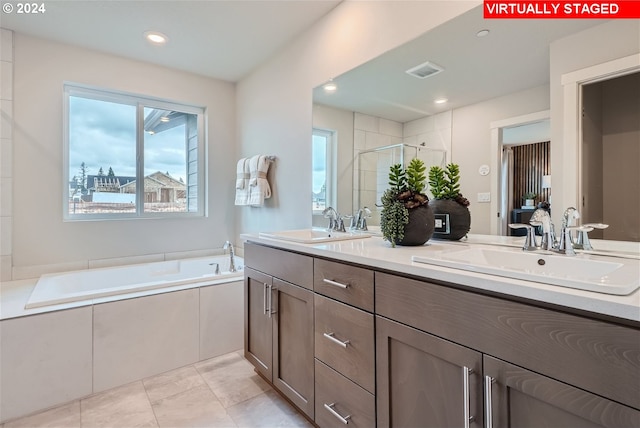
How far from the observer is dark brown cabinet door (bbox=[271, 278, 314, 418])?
143 cm

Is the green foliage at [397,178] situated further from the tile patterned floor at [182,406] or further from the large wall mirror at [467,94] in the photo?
the tile patterned floor at [182,406]

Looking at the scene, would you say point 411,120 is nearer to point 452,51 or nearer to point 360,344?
point 452,51

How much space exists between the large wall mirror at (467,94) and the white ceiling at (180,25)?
714mm

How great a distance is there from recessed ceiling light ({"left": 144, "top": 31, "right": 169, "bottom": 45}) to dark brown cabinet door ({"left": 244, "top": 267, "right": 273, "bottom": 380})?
1932 millimetres

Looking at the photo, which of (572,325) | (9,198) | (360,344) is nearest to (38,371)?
(9,198)

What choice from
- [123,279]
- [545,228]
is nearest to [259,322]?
[545,228]

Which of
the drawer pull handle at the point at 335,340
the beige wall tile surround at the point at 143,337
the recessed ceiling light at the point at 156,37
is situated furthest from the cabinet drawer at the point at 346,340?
the recessed ceiling light at the point at 156,37

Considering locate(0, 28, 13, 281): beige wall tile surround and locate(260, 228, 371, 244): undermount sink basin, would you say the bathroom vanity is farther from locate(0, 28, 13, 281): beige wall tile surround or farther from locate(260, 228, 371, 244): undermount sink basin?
locate(0, 28, 13, 281): beige wall tile surround

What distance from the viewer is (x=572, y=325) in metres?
0.67

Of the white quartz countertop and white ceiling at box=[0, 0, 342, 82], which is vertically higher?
white ceiling at box=[0, 0, 342, 82]

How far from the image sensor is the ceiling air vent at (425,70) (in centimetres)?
154

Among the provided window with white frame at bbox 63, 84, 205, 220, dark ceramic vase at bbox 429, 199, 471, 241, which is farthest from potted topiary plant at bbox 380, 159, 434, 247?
window with white frame at bbox 63, 84, 205, 220

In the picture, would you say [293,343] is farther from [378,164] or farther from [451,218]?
[378,164]

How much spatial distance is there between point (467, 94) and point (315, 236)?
1142 mm
